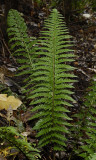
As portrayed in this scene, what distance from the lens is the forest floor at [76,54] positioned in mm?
2348

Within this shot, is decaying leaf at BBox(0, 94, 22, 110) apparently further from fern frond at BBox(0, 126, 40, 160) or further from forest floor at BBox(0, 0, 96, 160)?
fern frond at BBox(0, 126, 40, 160)

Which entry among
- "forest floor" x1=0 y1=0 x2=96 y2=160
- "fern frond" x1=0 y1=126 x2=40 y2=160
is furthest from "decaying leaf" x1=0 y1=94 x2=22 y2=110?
"fern frond" x1=0 y1=126 x2=40 y2=160

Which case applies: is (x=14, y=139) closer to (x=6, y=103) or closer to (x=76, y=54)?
(x=6, y=103)

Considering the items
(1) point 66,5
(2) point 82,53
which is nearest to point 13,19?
(1) point 66,5

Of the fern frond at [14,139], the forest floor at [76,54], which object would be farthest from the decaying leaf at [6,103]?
the fern frond at [14,139]

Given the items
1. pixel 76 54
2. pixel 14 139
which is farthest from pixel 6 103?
pixel 76 54

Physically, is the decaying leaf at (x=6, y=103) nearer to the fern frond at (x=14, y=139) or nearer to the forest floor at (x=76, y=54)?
the forest floor at (x=76, y=54)

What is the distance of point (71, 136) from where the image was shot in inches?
80.2

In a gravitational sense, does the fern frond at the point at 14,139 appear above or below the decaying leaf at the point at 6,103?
below

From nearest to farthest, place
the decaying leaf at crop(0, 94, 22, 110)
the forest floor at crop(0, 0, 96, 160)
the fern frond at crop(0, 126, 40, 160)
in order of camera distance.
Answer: the fern frond at crop(0, 126, 40, 160)
the decaying leaf at crop(0, 94, 22, 110)
the forest floor at crop(0, 0, 96, 160)

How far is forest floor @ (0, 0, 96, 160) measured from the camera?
2348 mm

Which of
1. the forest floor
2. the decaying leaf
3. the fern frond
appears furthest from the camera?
the forest floor

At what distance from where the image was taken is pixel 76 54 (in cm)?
386

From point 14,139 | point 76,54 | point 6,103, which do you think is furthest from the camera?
point 76,54
